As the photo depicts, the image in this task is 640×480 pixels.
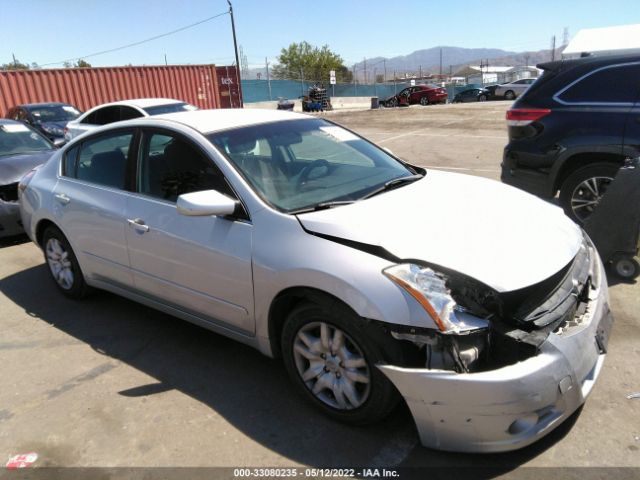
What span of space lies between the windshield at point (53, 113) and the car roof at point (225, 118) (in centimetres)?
1178

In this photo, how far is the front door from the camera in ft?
10.1

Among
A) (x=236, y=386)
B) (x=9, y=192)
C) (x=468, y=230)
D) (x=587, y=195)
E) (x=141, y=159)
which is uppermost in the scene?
(x=141, y=159)

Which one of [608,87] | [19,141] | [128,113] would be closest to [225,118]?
[608,87]

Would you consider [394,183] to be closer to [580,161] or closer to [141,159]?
[141,159]

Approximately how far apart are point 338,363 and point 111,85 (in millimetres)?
19183

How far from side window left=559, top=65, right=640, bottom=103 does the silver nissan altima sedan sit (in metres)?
2.43

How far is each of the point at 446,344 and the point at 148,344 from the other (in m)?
2.43

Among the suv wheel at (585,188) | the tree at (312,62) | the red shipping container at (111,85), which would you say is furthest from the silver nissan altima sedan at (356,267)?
the tree at (312,62)

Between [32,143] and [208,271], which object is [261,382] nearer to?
[208,271]

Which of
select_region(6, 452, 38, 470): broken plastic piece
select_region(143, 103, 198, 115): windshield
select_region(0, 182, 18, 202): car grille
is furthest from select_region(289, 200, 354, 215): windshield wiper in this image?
select_region(143, 103, 198, 115): windshield

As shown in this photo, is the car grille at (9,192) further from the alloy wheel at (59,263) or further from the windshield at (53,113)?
the windshield at (53,113)

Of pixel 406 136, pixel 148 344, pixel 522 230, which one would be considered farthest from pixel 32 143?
pixel 406 136

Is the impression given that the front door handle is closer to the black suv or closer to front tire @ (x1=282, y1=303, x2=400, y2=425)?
front tire @ (x1=282, y1=303, x2=400, y2=425)

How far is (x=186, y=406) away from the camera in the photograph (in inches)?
122
